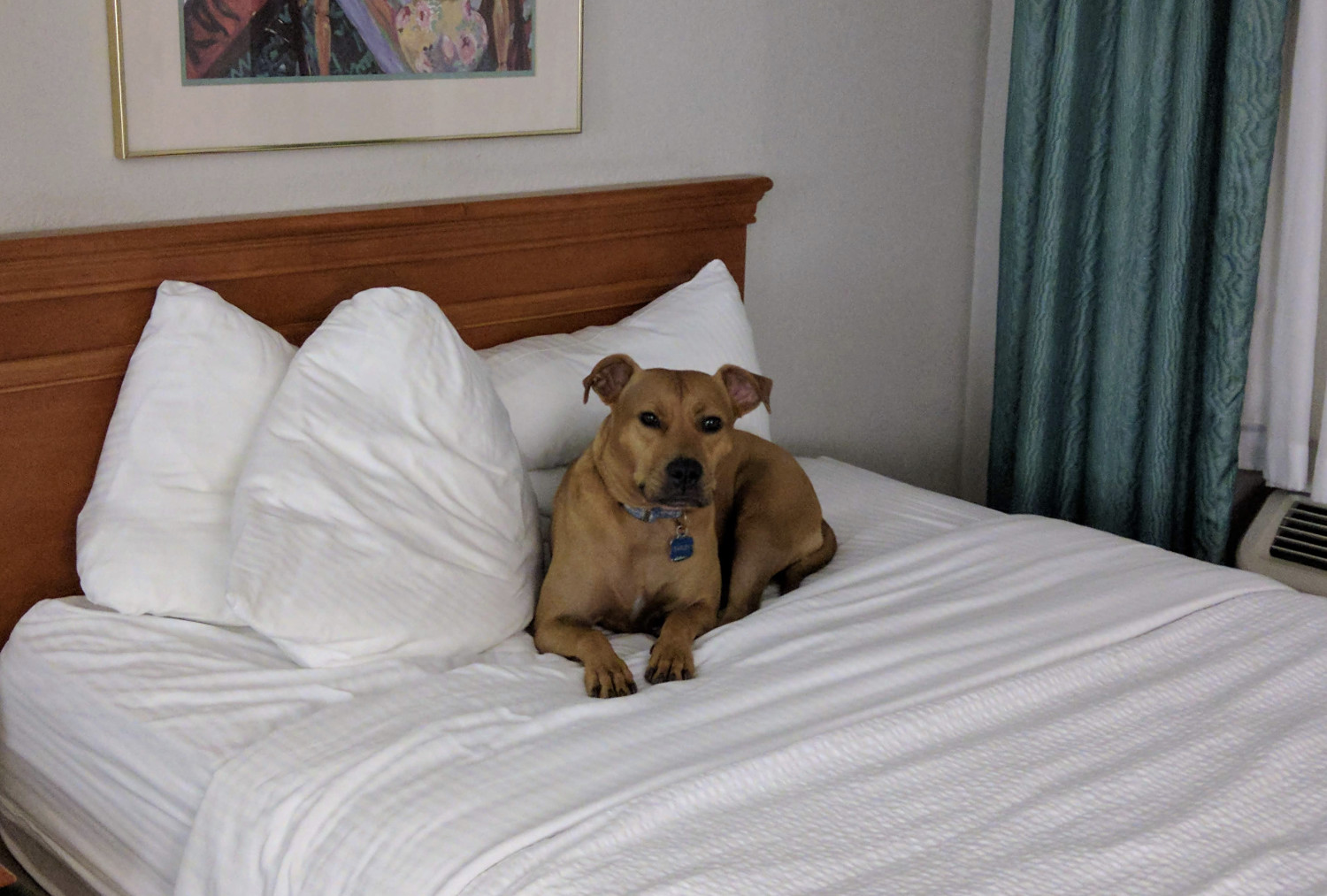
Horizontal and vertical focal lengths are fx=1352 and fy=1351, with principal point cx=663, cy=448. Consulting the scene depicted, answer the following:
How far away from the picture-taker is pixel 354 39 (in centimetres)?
231

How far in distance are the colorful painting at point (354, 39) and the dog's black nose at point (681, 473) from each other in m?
0.88

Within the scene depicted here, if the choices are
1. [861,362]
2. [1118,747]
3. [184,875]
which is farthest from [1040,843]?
[861,362]

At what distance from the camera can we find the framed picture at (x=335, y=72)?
2100 millimetres

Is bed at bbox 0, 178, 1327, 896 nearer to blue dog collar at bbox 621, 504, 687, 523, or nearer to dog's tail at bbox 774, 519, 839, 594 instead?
dog's tail at bbox 774, 519, 839, 594

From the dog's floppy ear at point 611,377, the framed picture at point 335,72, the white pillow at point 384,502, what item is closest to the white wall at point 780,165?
the framed picture at point 335,72

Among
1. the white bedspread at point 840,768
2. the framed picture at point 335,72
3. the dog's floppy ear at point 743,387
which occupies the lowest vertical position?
the white bedspread at point 840,768

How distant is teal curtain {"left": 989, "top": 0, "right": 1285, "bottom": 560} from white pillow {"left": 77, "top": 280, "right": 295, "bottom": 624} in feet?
6.23

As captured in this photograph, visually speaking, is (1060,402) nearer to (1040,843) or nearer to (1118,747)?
(1118,747)

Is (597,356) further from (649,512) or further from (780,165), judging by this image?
(780,165)

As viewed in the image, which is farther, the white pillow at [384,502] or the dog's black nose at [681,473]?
the dog's black nose at [681,473]

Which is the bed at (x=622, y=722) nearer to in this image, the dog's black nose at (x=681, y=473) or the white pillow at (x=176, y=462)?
the white pillow at (x=176, y=462)

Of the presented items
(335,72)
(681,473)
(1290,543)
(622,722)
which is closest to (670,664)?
(622,722)

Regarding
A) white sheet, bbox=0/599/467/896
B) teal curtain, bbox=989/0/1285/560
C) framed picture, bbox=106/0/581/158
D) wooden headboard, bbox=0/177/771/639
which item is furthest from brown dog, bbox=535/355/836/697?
→ teal curtain, bbox=989/0/1285/560

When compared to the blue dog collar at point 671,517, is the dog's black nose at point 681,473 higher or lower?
higher
